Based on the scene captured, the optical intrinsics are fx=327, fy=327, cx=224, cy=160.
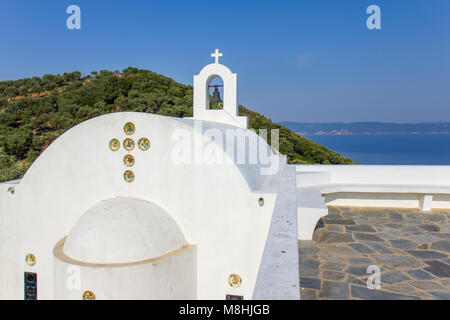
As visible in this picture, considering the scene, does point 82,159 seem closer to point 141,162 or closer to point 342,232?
point 141,162

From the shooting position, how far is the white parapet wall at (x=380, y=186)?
689 centimetres

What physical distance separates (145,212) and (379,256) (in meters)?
3.37

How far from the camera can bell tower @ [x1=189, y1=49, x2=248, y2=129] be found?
793 centimetres

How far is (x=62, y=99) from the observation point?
2817 cm

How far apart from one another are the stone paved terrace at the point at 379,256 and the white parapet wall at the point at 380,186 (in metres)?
0.48

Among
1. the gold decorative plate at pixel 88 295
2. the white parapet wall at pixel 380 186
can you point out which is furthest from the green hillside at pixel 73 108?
the gold decorative plate at pixel 88 295

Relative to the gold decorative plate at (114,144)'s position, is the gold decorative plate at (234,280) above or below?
below

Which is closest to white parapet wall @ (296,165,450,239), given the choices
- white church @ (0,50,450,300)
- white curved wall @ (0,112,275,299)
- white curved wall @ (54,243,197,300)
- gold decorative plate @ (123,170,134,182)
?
white church @ (0,50,450,300)

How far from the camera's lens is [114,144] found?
561 centimetres

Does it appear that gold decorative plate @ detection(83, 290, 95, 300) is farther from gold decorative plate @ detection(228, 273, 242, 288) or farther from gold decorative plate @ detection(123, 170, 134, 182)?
gold decorative plate @ detection(228, 273, 242, 288)

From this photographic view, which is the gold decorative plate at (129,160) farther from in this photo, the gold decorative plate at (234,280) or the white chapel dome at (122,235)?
the gold decorative plate at (234,280)

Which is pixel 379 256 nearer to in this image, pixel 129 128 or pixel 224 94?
pixel 129 128

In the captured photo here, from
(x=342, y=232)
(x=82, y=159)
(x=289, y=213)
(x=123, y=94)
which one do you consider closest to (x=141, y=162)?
(x=82, y=159)
